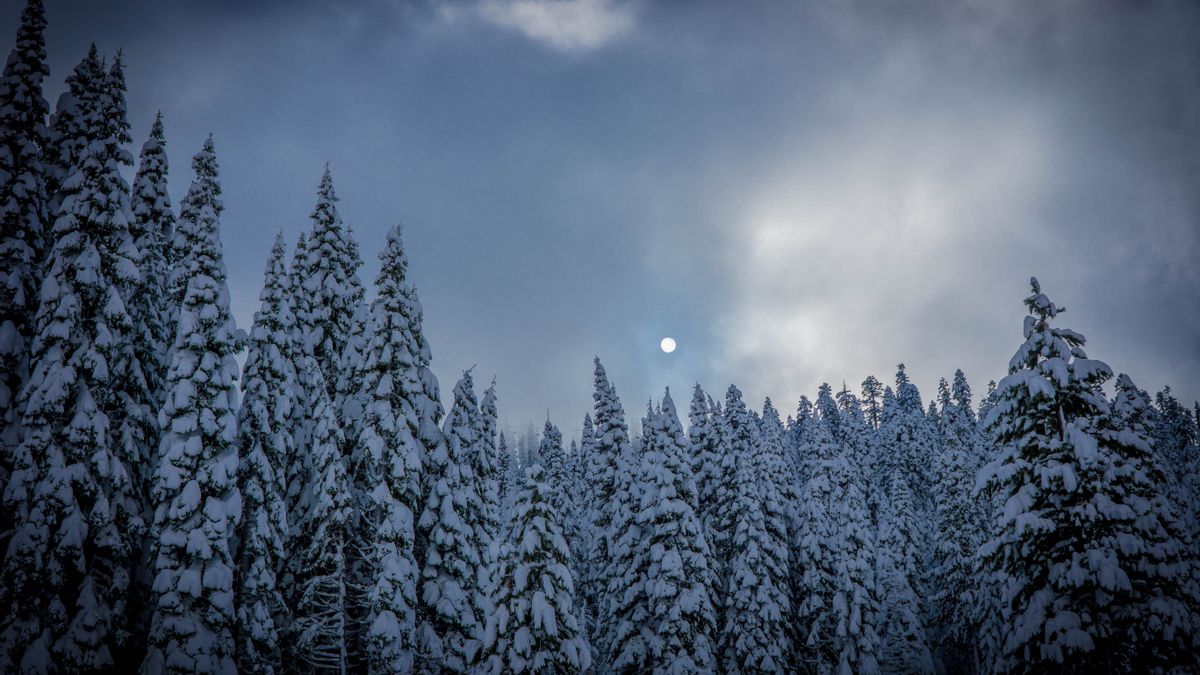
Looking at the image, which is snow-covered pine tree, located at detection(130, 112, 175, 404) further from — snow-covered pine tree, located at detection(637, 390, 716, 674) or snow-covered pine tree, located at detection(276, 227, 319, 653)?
snow-covered pine tree, located at detection(637, 390, 716, 674)

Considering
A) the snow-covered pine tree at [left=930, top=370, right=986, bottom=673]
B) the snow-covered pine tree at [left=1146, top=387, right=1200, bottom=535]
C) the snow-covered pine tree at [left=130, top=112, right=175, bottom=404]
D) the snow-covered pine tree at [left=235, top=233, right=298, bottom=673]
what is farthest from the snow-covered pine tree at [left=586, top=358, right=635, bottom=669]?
the snow-covered pine tree at [left=1146, top=387, right=1200, bottom=535]

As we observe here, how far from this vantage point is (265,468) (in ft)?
73.1

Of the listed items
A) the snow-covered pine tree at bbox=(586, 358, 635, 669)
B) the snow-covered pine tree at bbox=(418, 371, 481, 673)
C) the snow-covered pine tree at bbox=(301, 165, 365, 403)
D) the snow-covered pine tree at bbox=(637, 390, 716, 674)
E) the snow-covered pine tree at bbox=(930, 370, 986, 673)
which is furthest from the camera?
the snow-covered pine tree at bbox=(930, 370, 986, 673)

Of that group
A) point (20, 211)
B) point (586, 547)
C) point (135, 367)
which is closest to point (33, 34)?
point (20, 211)

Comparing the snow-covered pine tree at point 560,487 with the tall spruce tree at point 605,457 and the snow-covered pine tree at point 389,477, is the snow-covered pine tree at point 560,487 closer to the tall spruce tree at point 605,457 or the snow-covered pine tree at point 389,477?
the tall spruce tree at point 605,457

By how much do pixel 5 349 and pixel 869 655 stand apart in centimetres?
4033

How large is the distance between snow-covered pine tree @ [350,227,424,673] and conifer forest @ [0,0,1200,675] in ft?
0.35

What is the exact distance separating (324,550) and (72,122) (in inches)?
708

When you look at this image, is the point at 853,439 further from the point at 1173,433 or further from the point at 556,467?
the point at 1173,433

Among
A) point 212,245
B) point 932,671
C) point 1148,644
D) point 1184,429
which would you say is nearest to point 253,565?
point 212,245

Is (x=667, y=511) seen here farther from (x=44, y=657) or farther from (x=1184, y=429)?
(x=1184, y=429)

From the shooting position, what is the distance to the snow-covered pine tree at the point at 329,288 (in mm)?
26328

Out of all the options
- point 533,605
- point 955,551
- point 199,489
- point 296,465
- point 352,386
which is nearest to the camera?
point 533,605

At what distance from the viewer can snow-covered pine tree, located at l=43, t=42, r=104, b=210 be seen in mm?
19969
